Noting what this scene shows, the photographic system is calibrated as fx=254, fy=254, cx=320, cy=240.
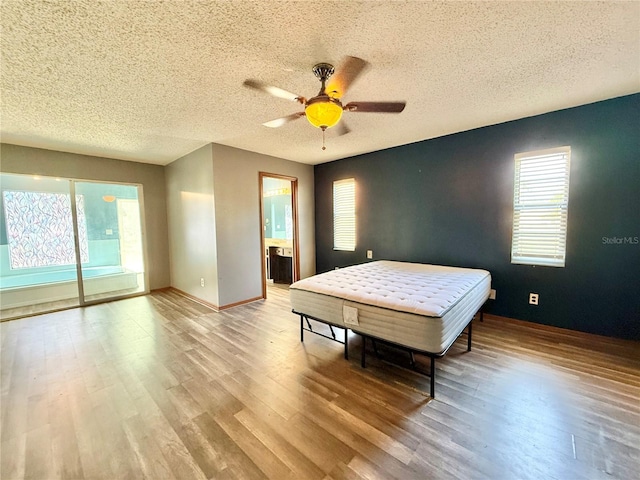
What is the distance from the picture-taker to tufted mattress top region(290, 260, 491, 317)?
75.9 inches

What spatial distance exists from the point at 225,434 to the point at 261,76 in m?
2.60

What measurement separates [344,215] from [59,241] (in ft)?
16.9

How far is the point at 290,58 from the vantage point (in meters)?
1.82

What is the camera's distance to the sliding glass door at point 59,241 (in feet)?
13.8

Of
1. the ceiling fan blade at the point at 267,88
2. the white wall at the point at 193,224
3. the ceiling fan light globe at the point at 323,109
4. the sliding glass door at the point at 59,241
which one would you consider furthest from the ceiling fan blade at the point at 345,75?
the sliding glass door at the point at 59,241

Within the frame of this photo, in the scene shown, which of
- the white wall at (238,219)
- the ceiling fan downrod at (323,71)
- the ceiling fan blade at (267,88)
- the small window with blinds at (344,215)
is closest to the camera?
the ceiling fan blade at (267,88)

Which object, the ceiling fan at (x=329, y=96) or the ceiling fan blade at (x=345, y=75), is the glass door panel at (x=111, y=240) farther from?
the ceiling fan blade at (x=345, y=75)

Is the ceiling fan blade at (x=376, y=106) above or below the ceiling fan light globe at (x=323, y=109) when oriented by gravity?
above

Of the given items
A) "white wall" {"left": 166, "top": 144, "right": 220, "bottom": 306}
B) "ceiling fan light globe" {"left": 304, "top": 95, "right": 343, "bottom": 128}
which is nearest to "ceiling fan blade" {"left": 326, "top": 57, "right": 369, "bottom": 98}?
"ceiling fan light globe" {"left": 304, "top": 95, "right": 343, "bottom": 128}

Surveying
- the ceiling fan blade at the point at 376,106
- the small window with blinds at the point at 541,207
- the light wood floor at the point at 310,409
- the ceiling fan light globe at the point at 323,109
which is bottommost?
the light wood floor at the point at 310,409

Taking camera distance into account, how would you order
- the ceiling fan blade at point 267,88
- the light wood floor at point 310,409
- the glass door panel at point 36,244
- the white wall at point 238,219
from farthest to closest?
the glass door panel at point 36,244 < the white wall at point 238,219 < the ceiling fan blade at point 267,88 < the light wood floor at point 310,409

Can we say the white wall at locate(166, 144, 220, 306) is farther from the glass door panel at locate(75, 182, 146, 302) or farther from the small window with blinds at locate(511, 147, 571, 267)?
the small window with blinds at locate(511, 147, 571, 267)

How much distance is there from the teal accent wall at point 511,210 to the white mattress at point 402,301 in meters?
0.62

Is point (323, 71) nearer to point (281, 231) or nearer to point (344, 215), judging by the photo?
point (344, 215)
